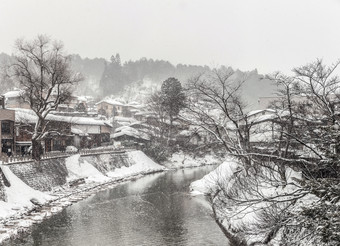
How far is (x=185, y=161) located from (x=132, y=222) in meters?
35.3

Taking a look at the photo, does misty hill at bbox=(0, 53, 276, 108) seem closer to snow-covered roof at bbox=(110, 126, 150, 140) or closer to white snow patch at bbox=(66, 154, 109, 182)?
snow-covered roof at bbox=(110, 126, 150, 140)

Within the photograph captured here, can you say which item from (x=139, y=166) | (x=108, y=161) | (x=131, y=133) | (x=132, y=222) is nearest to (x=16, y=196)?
(x=132, y=222)

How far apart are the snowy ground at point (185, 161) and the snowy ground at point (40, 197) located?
14118 millimetres

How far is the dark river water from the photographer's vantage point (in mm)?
16516

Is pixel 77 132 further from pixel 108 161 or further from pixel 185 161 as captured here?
pixel 185 161

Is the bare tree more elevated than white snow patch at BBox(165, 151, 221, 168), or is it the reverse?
the bare tree

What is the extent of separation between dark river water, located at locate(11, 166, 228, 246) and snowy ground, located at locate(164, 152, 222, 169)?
2235 cm

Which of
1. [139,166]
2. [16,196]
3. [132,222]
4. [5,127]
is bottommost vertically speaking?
[132,222]

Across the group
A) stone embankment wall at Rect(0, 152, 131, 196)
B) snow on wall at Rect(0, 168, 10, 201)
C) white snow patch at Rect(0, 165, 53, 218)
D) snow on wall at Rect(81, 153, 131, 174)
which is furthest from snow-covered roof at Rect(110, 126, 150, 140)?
snow on wall at Rect(0, 168, 10, 201)

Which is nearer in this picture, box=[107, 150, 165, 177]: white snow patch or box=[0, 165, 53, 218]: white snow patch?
box=[0, 165, 53, 218]: white snow patch

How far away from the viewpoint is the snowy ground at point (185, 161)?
52.3m

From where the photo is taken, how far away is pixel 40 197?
79.6ft

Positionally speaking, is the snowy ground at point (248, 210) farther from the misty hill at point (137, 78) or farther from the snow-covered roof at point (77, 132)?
the misty hill at point (137, 78)

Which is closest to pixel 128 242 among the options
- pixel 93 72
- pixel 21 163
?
pixel 21 163
